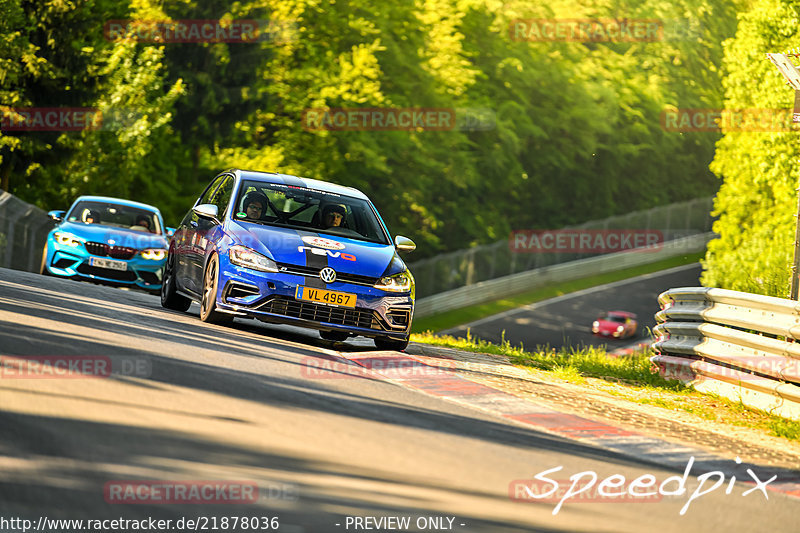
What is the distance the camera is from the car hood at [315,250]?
1172cm

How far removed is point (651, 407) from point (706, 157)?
236ft

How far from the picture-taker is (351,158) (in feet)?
159

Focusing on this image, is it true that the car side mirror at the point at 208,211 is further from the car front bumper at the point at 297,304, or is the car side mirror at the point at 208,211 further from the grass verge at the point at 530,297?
the grass verge at the point at 530,297

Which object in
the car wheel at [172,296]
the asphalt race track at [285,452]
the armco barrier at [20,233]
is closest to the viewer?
the asphalt race track at [285,452]

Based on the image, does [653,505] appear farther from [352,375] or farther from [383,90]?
[383,90]

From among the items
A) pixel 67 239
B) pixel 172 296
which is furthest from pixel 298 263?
pixel 67 239

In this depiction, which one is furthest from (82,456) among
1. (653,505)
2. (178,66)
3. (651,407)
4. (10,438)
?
(178,66)

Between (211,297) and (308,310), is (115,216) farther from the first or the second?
(308,310)

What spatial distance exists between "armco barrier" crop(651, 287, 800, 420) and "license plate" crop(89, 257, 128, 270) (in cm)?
924

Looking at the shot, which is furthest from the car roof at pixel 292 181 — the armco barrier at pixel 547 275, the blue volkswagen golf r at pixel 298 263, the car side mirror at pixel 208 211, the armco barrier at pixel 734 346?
the armco barrier at pixel 547 275

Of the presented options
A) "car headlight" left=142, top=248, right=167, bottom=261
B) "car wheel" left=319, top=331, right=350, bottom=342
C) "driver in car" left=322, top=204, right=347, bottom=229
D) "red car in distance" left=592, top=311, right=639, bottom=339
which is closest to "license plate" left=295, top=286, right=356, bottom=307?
"driver in car" left=322, top=204, right=347, bottom=229

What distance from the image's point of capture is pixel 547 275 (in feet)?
206

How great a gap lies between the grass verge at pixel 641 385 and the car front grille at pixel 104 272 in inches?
223

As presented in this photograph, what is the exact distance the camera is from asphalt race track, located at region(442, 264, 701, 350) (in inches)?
1898
